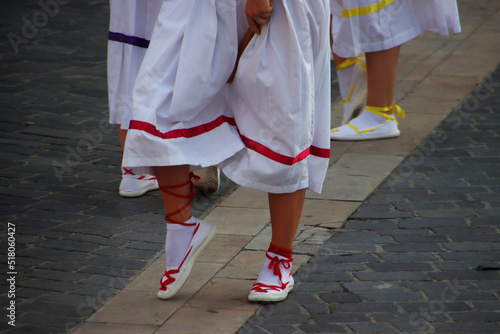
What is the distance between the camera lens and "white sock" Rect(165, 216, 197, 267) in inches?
121

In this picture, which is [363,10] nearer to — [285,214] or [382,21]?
[382,21]

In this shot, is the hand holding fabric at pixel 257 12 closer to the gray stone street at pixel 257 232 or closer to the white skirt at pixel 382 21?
the gray stone street at pixel 257 232

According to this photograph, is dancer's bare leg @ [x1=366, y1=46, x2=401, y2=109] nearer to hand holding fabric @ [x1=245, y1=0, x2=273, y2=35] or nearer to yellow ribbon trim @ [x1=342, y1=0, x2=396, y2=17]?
yellow ribbon trim @ [x1=342, y1=0, x2=396, y2=17]

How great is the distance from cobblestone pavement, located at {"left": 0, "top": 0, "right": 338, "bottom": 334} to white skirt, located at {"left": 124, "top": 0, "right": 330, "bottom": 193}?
76 cm

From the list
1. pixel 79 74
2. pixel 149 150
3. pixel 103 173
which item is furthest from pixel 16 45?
pixel 149 150

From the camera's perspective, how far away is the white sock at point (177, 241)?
3.07m

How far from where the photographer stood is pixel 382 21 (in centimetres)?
503

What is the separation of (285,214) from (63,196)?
1.68 metres

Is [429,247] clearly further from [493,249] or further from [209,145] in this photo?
[209,145]

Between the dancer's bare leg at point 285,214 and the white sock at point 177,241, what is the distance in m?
0.33

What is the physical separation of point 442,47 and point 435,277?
4625mm

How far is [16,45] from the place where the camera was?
730 cm

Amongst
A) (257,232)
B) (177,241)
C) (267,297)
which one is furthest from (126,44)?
(267,297)

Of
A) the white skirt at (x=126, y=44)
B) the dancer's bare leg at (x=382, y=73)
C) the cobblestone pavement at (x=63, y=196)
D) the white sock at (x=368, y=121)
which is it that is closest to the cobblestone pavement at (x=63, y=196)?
the cobblestone pavement at (x=63, y=196)
